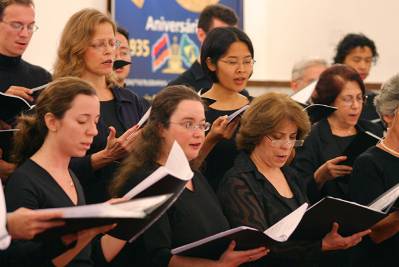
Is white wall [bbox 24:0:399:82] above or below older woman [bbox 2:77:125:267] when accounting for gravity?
below

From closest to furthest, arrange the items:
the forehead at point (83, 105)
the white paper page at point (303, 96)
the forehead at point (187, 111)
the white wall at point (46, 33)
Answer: the forehead at point (83, 105) < the forehead at point (187, 111) < the white paper page at point (303, 96) < the white wall at point (46, 33)

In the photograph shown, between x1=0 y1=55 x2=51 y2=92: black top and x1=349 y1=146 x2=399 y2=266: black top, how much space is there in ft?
4.80

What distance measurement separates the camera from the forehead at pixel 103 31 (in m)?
3.93

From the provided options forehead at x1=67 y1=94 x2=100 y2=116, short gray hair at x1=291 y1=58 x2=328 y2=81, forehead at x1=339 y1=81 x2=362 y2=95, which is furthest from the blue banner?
forehead at x1=67 y1=94 x2=100 y2=116

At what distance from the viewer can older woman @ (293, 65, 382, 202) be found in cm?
421

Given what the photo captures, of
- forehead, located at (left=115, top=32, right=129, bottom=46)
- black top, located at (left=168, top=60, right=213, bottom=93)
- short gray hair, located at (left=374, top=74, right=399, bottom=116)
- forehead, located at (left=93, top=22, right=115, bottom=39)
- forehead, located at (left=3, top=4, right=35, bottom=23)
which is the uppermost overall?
forehead, located at (left=3, top=4, right=35, bottom=23)

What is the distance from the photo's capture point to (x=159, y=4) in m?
7.02

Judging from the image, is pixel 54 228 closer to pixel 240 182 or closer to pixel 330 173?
pixel 240 182

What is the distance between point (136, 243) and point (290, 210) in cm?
65

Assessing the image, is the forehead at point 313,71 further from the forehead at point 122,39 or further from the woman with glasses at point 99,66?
the woman with glasses at point 99,66

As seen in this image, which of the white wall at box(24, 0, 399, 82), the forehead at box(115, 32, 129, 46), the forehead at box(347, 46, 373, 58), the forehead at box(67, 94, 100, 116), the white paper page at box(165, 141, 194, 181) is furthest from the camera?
the white wall at box(24, 0, 399, 82)

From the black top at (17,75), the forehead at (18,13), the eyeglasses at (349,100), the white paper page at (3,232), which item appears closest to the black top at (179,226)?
the white paper page at (3,232)

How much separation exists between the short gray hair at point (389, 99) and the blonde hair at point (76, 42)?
1.27m

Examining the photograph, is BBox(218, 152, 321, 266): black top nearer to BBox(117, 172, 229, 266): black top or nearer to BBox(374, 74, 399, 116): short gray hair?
BBox(117, 172, 229, 266): black top
